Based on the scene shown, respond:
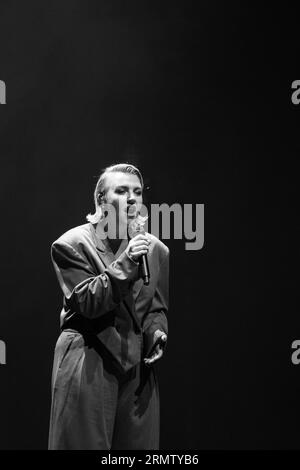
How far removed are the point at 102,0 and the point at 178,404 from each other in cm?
176

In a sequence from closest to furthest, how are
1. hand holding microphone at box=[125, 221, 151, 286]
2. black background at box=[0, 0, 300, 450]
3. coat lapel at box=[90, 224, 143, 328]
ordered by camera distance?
hand holding microphone at box=[125, 221, 151, 286] → coat lapel at box=[90, 224, 143, 328] → black background at box=[0, 0, 300, 450]

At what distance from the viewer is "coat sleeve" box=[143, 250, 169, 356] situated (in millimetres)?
2301

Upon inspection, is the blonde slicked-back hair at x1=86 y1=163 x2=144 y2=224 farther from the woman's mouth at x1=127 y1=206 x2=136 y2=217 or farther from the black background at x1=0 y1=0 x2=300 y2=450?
the black background at x1=0 y1=0 x2=300 y2=450

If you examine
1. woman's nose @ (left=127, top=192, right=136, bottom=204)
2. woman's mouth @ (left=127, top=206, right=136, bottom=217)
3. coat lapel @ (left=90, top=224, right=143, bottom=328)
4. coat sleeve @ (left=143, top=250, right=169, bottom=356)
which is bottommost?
coat sleeve @ (left=143, top=250, right=169, bottom=356)

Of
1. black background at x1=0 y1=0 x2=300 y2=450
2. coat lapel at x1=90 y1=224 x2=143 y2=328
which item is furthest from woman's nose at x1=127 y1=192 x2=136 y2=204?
black background at x1=0 y1=0 x2=300 y2=450

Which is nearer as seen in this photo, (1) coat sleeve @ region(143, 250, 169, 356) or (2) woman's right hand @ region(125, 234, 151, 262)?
(2) woman's right hand @ region(125, 234, 151, 262)

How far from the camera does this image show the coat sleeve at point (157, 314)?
2.30 m

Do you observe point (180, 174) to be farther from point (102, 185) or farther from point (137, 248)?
point (137, 248)

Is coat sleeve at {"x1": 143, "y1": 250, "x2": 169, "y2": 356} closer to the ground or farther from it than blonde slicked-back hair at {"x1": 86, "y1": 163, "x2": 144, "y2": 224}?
closer to the ground

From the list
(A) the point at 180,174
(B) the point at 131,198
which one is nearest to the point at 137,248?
(B) the point at 131,198

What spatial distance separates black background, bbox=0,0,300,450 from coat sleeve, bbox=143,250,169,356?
536 millimetres

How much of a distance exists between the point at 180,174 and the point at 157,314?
0.80 meters

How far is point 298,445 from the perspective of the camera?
9.75ft
